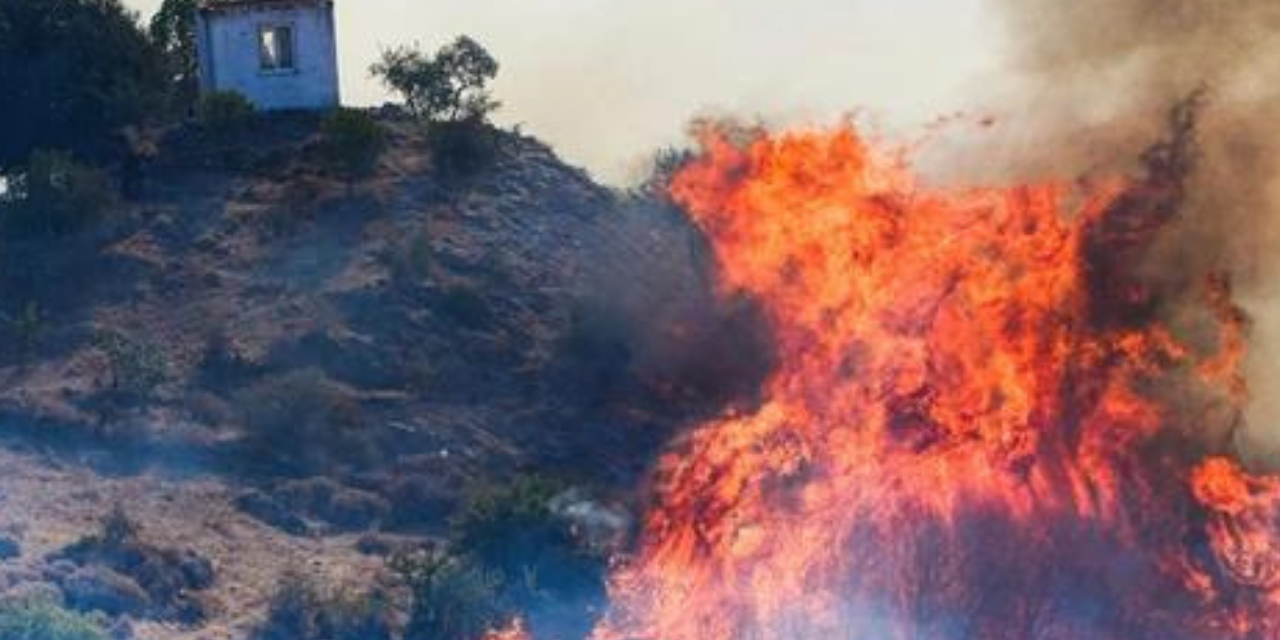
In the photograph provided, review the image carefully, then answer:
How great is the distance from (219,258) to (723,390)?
11.2 metres

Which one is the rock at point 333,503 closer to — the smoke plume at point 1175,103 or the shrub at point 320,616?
the shrub at point 320,616

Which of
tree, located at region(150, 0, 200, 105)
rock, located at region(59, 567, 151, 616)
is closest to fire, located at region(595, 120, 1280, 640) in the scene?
rock, located at region(59, 567, 151, 616)

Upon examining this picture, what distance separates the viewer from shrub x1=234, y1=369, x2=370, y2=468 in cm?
4212

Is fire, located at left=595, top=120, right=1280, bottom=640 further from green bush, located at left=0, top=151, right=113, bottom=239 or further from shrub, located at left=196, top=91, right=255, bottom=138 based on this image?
shrub, located at left=196, top=91, right=255, bottom=138

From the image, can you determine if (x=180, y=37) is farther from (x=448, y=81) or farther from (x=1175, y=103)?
(x=1175, y=103)

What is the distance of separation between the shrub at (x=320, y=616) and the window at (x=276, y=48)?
21391mm

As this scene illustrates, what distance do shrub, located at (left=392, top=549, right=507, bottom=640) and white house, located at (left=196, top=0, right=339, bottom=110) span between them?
21.0 m

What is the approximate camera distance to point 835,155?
1473 inches

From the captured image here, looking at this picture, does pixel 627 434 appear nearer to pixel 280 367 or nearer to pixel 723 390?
pixel 723 390

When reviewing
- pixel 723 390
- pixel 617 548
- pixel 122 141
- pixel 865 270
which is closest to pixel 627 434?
pixel 723 390

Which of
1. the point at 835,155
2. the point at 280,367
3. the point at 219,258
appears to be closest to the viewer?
the point at 835,155

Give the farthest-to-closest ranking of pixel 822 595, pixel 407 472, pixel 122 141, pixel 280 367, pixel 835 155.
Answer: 1. pixel 122 141
2. pixel 280 367
3. pixel 407 472
4. pixel 835 155
5. pixel 822 595

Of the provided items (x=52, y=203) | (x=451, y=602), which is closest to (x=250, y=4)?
(x=52, y=203)

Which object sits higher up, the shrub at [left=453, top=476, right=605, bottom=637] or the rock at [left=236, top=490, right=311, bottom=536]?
the rock at [left=236, top=490, right=311, bottom=536]
